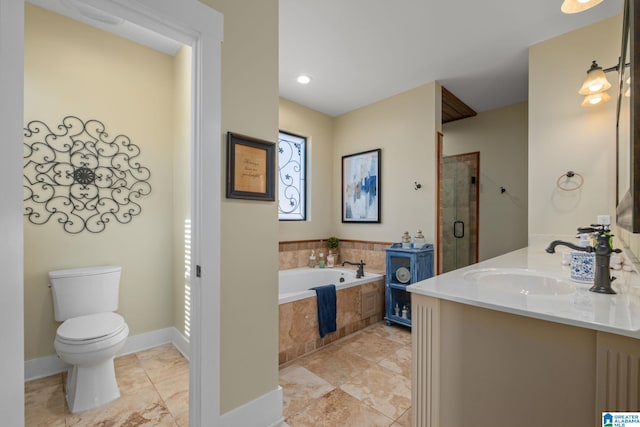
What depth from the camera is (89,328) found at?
6.11 feet

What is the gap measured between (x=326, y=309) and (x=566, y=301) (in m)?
1.92

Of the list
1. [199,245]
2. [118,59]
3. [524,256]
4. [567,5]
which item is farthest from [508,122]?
[118,59]

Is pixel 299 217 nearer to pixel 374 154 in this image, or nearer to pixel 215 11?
pixel 374 154

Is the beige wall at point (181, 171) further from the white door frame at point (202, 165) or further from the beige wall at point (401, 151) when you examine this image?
the beige wall at point (401, 151)

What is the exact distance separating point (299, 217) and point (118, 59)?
2.42 metres

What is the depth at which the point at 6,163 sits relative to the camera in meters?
0.90

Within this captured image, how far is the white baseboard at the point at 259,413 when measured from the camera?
1461 mm

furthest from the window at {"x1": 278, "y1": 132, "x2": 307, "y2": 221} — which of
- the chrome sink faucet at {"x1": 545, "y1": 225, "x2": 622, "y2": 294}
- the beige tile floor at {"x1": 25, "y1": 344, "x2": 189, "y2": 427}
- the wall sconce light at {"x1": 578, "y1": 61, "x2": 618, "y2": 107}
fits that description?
the chrome sink faucet at {"x1": 545, "y1": 225, "x2": 622, "y2": 294}

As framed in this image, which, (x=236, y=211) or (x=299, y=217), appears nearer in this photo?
(x=236, y=211)

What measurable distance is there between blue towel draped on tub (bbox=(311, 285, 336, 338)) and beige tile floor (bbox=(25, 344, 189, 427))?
3.75 feet

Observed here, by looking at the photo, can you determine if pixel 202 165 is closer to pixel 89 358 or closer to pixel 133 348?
pixel 89 358

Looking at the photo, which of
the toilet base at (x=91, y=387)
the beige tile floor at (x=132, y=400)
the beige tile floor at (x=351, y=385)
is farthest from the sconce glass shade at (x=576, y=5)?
the toilet base at (x=91, y=387)

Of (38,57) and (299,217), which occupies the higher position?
(38,57)

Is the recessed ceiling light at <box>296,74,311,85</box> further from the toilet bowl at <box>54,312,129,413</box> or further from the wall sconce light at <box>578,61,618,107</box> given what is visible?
the toilet bowl at <box>54,312,129,413</box>
